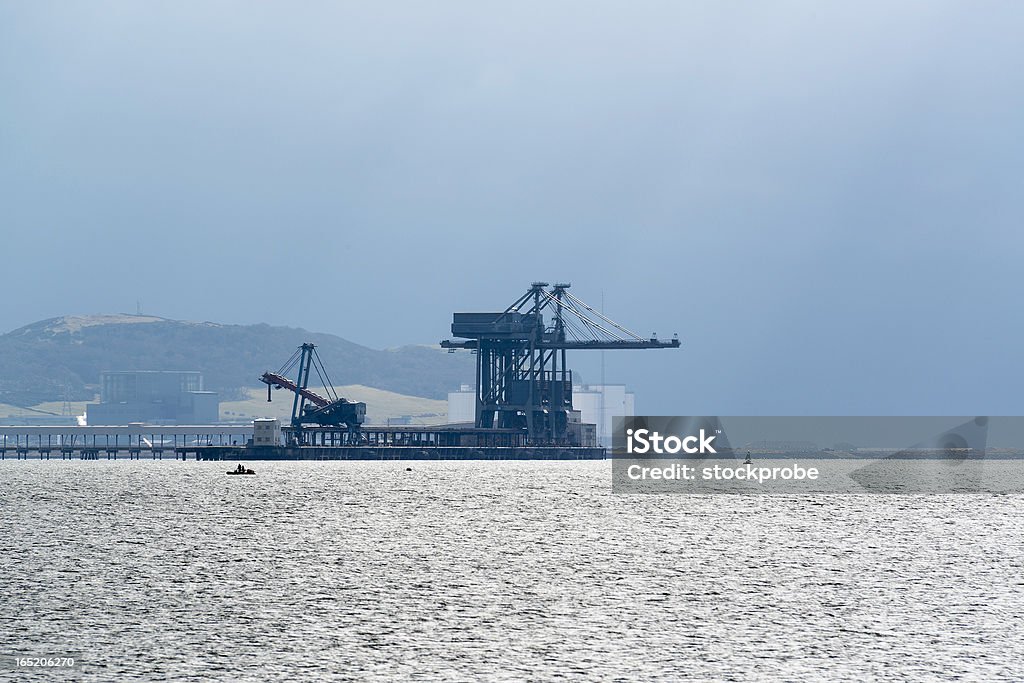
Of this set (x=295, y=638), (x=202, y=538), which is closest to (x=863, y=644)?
(x=295, y=638)

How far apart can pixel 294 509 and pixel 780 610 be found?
167 ft

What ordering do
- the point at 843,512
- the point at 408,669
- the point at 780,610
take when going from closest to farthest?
1. the point at 408,669
2. the point at 780,610
3. the point at 843,512

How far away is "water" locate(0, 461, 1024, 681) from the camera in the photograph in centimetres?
3053

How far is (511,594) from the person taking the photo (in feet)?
Answer: 139

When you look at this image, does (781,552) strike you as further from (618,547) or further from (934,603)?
(934,603)

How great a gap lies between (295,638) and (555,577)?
47.4 feet

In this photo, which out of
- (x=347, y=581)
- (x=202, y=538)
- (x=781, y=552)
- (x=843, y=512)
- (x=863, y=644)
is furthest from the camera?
(x=843, y=512)

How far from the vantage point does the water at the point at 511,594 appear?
30.5m

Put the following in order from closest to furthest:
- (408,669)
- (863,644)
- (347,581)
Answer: (408,669) < (863,644) < (347,581)

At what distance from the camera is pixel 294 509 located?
8550 cm

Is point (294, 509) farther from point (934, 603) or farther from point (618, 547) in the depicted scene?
point (934, 603)

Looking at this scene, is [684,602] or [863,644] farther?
[684,602]

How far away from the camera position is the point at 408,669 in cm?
2978

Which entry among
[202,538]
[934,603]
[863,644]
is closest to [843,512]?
[202,538]
